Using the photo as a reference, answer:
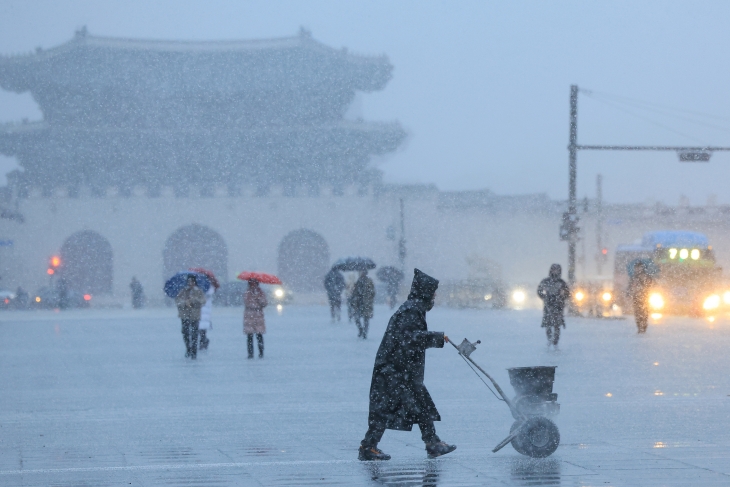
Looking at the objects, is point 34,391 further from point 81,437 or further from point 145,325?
point 145,325

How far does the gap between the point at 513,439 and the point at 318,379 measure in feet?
22.4

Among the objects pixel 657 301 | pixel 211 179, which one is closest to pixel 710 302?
pixel 657 301

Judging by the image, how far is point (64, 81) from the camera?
5684 centimetres

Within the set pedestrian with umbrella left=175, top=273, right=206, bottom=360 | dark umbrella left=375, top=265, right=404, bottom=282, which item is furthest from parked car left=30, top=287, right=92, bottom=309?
pedestrian with umbrella left=175, top=273, right=206, bottom=360

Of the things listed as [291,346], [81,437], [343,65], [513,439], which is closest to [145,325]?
[291,346]

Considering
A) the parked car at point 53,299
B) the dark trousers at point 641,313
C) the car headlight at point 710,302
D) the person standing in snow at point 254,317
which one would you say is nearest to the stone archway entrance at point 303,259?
the parked car at point 53,299

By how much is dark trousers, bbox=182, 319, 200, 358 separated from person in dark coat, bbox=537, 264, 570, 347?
5.87 m

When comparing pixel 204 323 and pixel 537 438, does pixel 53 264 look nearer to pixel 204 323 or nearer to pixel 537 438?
pixel 204 323

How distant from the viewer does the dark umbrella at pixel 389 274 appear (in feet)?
145

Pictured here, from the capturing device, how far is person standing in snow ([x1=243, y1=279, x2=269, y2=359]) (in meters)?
18.9

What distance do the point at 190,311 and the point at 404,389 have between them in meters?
11.5

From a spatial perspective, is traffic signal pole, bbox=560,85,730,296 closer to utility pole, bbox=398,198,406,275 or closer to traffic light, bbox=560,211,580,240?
traffic light, bbox=560,211,580,240

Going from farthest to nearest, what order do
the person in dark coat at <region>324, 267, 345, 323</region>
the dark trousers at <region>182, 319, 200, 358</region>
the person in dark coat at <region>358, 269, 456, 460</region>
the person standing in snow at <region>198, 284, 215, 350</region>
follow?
the person in dark coat at <region>324, 267, 345, 323</region>
the person standing in snow at <region>198, 284, 215, 350</region>
the dark trousers at <region>182, 319, 200, 358</region>
the person in dark coat at <region>358, 269, 456, 460</region>

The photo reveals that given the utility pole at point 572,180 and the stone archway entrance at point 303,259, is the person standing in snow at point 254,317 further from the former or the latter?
the stone archway entrance at point 303,259
